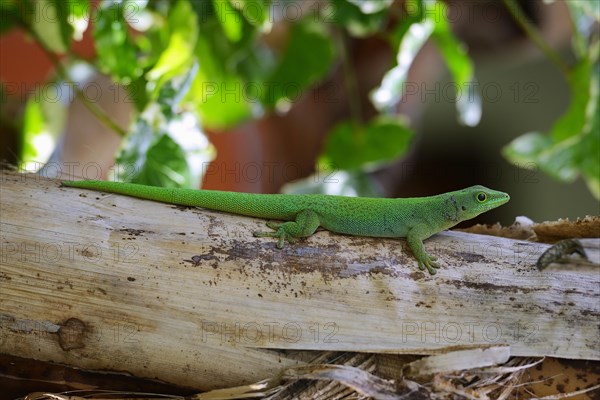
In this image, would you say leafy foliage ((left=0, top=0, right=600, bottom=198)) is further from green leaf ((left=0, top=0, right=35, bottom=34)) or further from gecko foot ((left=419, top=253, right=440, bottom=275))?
gecko foot ((left=419, top=253, right=440, bottom=275))

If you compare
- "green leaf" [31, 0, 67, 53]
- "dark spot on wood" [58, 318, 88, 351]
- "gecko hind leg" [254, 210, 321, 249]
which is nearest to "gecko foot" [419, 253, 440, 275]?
"gecko hind leg" [254, 210, 321, 249]

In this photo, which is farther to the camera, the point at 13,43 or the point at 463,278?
the point at 13,43

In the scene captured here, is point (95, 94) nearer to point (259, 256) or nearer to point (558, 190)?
point (259, 256)

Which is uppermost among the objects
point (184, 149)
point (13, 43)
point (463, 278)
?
point (13, 43)

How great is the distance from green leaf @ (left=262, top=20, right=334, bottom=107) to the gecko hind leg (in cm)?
168

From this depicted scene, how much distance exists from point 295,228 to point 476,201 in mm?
859

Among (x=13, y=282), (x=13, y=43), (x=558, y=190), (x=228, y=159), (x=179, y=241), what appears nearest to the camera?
(x=13, y=282)

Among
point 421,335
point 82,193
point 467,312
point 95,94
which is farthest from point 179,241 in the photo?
point 95,94

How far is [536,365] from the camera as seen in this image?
1814 millimetres

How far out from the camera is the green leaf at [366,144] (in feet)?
11.9

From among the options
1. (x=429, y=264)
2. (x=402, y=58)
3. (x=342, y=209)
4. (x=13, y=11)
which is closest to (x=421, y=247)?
(x=429, y=264)

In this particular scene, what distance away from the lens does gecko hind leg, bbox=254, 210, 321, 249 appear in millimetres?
2045

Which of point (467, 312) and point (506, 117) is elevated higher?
point (506, 117)

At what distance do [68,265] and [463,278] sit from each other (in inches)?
48.6
